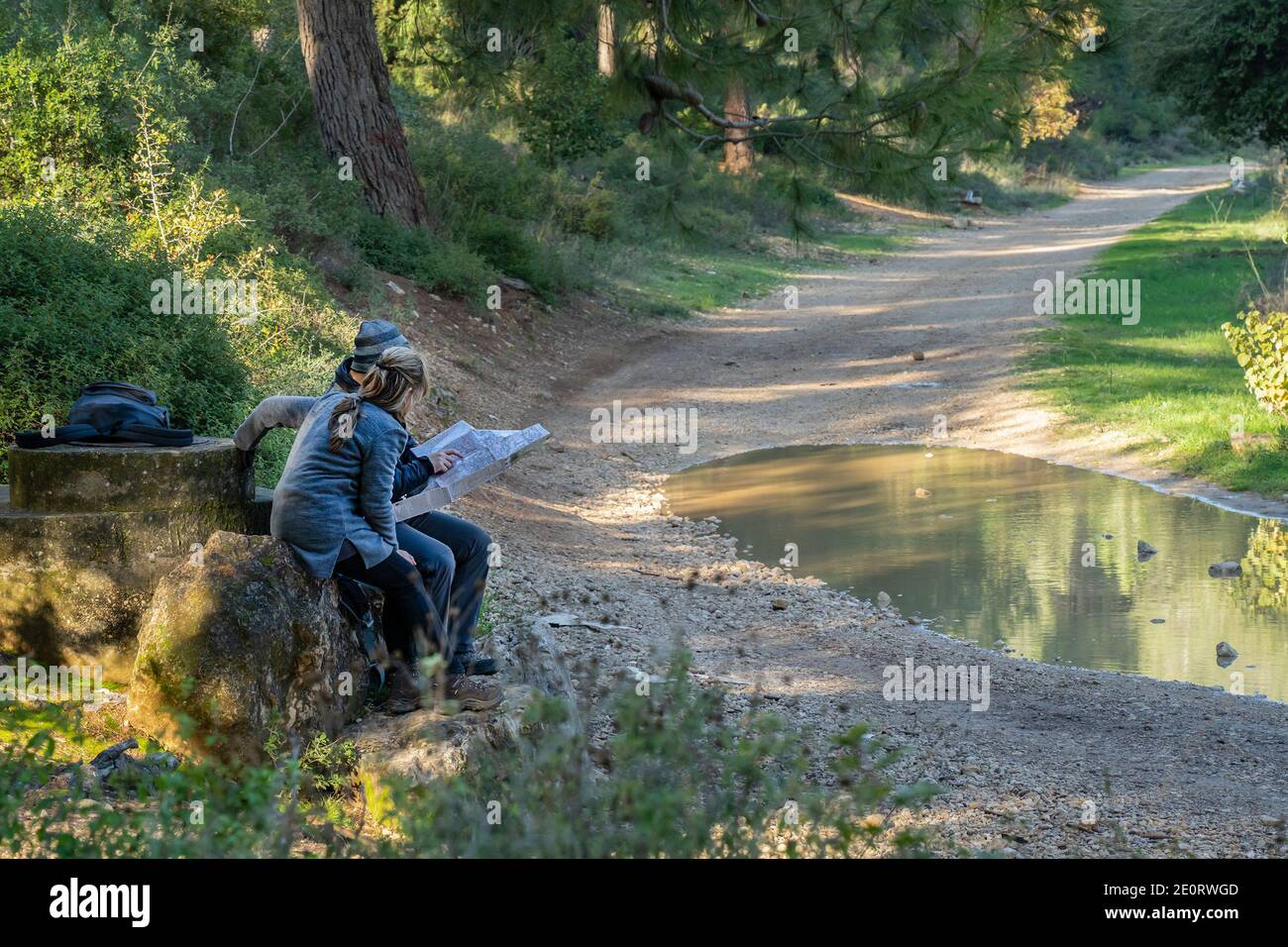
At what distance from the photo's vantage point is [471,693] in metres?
5.00

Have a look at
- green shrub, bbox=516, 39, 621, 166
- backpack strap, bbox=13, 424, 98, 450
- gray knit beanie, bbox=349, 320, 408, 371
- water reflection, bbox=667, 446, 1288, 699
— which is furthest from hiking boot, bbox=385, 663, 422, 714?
green shrub, bbox=516, 39, 621, 166

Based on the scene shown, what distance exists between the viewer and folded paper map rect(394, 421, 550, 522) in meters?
5.47

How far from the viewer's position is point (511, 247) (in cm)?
1875

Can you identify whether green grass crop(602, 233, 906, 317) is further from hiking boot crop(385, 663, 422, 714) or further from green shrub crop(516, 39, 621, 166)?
hiking boot crop(385, 663, 422, 714)

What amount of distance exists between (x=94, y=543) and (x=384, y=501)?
4.25 ft

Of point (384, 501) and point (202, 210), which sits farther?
point (202, 210)

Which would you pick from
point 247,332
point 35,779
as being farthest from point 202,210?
point 35,779

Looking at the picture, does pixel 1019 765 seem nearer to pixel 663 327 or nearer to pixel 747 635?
pixel 747 635

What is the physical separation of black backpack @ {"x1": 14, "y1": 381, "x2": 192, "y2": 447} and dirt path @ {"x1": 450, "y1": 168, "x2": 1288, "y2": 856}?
72.0 inches

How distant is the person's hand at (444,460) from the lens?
219 inches

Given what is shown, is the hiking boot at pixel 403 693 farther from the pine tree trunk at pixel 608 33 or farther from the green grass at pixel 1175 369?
the pine tree trunk at pixel 608 33

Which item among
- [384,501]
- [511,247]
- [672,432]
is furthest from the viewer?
[511,247]

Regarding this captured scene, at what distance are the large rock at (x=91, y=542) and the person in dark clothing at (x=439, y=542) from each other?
79 cm

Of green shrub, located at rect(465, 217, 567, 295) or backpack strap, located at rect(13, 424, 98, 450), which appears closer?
backpack strap, located at rect(13, 424, 98, 450)
